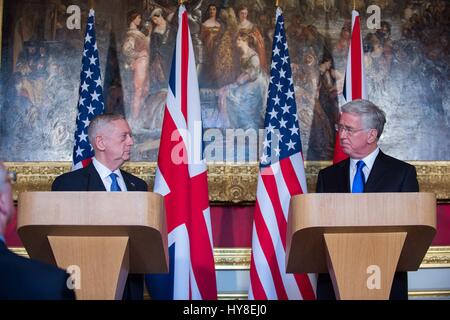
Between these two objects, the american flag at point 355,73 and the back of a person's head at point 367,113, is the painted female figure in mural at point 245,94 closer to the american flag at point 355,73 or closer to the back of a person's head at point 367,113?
the american flag at point 355,73

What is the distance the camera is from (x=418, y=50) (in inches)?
297

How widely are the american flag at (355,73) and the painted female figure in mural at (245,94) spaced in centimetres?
83

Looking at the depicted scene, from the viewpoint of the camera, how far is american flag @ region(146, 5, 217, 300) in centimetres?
630

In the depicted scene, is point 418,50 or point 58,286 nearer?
point 58,286

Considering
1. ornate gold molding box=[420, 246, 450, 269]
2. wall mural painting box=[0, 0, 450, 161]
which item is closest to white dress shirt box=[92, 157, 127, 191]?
wall mural painting box=[0, 0, 450, 161]

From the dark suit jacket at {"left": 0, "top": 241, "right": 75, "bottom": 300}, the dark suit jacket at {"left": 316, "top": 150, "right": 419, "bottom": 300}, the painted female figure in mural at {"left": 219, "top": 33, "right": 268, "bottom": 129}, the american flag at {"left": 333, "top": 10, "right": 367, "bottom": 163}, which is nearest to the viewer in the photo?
the dark suit jacket at {"left": 0, "top": 241, "right": 75, "bottom": 300}

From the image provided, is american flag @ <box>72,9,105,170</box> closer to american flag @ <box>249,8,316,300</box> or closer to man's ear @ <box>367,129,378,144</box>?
american flag @ <box>249,8,316,300</box>

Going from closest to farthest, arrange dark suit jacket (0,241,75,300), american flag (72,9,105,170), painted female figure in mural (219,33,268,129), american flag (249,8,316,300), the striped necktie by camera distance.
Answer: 1. dark suit jacket (0,241,75,300)
2. the striped necktie
3. american flag (249,8,316,300)
4. american flag (72,9,105,170)
5. painted female figure in mural (219,33,268,129)

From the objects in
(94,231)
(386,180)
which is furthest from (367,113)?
(94,231)

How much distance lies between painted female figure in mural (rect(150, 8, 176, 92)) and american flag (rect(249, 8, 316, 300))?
1100 mm

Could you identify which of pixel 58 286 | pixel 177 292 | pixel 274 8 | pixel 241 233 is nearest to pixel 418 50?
pixel 274 8

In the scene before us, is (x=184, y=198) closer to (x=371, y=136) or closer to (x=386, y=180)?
(x=371, y=136)
